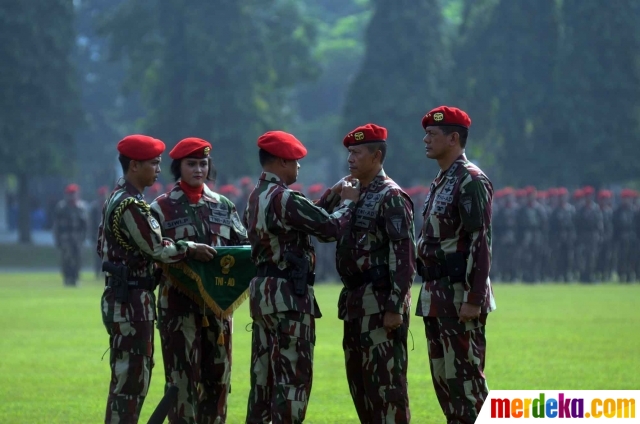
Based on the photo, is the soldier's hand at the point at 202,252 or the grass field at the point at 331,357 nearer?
the soldier's hand at the point at 202,252

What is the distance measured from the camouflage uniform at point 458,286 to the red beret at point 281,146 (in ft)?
3.37

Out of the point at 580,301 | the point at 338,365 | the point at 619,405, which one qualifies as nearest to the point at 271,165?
the point at 619,405

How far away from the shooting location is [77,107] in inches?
2191

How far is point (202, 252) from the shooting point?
9.81 m

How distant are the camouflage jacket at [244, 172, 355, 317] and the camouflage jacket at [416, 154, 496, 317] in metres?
0.62

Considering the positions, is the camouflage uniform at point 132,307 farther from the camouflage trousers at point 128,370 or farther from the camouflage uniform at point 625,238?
the camouflage uniform at point 625,238

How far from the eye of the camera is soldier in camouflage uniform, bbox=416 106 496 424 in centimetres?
908

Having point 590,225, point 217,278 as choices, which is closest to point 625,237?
point 590,225

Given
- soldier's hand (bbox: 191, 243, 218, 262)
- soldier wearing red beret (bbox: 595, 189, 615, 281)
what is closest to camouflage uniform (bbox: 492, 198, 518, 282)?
soldier wearing red beret (bbox: 595, 189, 615, 281)

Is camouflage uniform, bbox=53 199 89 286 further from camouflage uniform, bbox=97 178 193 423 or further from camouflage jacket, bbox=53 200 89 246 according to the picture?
camouflage uniform, bbox=97 178 193 423

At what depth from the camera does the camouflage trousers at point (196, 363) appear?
9.95 meters

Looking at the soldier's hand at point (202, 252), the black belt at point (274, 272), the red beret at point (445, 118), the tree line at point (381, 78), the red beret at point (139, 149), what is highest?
the tree line at point (381, 78)

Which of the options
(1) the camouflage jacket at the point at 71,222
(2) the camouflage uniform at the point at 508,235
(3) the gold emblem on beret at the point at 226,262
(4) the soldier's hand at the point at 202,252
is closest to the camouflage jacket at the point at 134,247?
(4) the soldier's hand at the point at 202,252

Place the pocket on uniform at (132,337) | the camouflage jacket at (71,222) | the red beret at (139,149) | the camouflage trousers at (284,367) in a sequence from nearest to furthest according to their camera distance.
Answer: the camouflage trousers at (284,367) < the pocket on uniform at (132,337) < the red beret at (139,149) < the camouflage jacket at (71,222)
